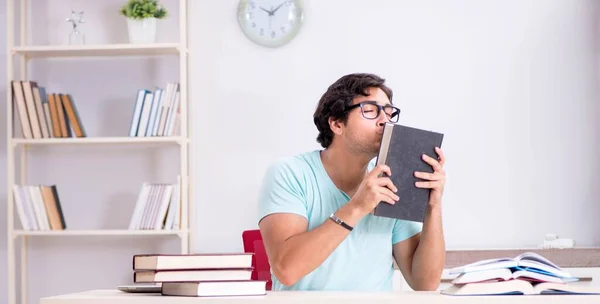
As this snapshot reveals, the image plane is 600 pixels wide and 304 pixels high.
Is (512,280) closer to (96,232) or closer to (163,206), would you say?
(163,206)

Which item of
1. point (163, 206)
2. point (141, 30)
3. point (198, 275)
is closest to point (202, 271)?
point (198, 275)

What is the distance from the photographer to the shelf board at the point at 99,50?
396cm

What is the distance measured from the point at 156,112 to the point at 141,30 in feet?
1.19

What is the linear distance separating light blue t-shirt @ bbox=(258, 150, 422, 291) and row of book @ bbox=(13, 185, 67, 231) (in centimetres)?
195

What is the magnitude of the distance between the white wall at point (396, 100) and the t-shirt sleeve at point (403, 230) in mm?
1747

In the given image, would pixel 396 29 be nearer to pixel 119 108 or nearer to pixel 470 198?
pixel 470 198

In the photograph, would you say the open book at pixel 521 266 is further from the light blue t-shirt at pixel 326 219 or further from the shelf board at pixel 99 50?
the shelf board at pixel 99 50

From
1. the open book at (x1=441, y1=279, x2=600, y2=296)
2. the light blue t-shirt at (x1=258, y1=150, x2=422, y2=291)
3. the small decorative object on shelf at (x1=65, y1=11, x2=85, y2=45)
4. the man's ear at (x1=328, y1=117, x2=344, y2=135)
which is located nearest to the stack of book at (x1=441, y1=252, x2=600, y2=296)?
the open book at (x1=441, y1=279, x2=600, y2=296)

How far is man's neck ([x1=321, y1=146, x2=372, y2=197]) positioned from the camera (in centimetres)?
232

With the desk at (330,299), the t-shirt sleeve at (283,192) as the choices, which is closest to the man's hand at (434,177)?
the t-shirt sleeve at (283,192)

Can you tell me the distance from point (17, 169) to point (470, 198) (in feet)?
6.70

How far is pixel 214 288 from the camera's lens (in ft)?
5.81

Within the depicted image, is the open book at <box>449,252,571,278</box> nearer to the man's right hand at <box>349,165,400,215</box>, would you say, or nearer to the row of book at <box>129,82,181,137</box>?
the man's right hand at <box>349,165,400,215</box>

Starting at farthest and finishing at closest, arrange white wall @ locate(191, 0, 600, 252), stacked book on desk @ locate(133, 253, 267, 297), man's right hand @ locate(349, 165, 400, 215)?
white wall @ locate(191, 0, 600, 252), man's right hand @ locate(349, 165, 400, 215), stacked book on desk @ locate(133, 253, 267, 297)
